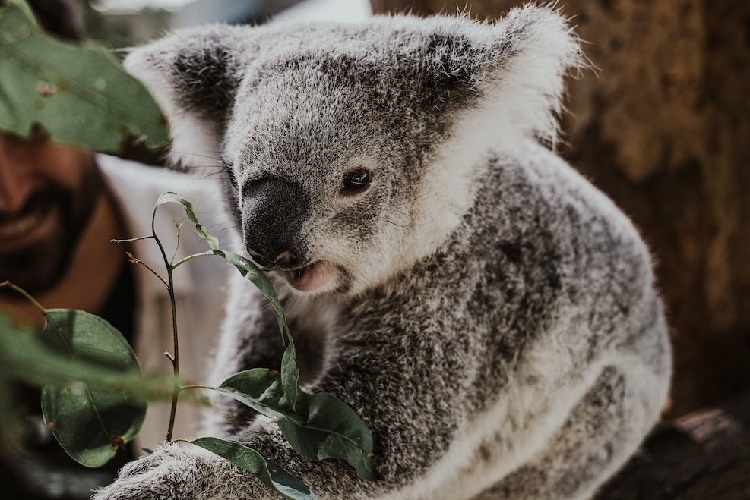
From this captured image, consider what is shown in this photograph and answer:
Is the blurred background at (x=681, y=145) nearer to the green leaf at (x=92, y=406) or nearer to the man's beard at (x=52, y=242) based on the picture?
the man's beard at (x=52, y=242)

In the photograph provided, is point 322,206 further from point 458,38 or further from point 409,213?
point 458,38

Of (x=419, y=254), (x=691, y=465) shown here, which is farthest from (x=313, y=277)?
(x=691, y=465)

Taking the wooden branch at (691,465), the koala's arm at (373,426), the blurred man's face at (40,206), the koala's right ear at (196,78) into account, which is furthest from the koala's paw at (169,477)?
the blurred man's face at (40,206)

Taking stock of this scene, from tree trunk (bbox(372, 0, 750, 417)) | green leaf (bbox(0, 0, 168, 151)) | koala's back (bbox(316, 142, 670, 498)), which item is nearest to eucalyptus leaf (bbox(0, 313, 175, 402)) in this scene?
green leaf (bbox(0, 0, 168, 151))

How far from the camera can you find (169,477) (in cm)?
145

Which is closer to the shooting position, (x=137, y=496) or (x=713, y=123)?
(x=137, y=496)

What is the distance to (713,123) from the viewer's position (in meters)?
3.21

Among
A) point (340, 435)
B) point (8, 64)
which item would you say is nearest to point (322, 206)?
point (340, 435)

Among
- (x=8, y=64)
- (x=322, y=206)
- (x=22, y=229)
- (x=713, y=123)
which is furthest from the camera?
(x=713, y=123)

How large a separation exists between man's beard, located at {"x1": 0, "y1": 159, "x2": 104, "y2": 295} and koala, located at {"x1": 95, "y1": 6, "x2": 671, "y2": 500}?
1181 mm

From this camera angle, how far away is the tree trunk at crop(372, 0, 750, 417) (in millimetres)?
2861

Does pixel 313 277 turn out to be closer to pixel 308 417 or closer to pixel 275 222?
pixel 275 222

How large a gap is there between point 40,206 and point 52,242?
15 centimetres

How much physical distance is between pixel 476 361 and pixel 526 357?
0.23 m
